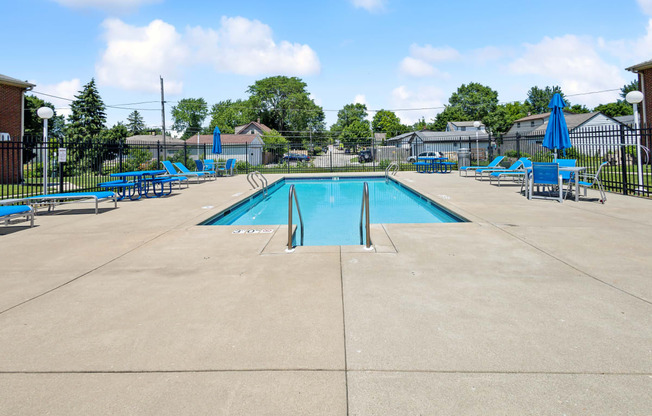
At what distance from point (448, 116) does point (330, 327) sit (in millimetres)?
83313

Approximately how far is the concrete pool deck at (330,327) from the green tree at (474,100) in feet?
265

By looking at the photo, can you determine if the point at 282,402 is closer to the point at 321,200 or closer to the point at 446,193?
the point at 446,193

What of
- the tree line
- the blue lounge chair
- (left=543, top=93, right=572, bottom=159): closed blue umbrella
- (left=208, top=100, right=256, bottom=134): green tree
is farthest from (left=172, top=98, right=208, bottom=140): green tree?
(left=543, top=93, right=572, bottom=159): closed blue umbrella

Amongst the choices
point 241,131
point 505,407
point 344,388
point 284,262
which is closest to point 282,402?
point 344,388

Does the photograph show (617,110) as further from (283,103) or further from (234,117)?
(234,117)

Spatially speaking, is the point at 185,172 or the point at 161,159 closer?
the point at 185,172

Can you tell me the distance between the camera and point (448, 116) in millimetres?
79750

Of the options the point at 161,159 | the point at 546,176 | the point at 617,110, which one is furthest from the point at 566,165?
the point at 617,110

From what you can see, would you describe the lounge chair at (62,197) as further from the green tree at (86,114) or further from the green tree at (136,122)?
the green tree at (136,122)

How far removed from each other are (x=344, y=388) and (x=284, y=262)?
2.65 m

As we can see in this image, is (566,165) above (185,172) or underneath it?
underneath

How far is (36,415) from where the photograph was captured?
1.89 metres

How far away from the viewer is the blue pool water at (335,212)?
27.1 feet

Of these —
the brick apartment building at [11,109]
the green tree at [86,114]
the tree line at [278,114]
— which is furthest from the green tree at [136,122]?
the brick apartment building at [11,109]
